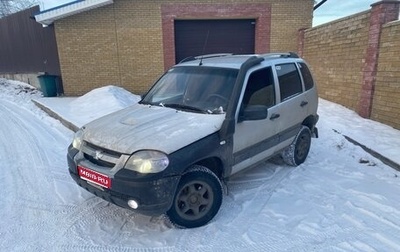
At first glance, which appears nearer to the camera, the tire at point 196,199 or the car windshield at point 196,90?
the tire at point 196,199

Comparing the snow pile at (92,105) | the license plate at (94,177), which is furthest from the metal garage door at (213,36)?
the license plate at (94,177)

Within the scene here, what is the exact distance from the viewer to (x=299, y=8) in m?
12.4

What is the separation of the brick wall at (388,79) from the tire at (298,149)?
283 centimetres

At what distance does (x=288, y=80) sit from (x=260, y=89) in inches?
31.9

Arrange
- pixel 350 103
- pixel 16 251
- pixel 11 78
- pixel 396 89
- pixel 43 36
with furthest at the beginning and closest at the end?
1. pixel 11 78
2. pixel 43 36
3. pixel 350 103
4. pixel 396 89
5. pixel 16 251

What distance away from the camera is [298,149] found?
486cm

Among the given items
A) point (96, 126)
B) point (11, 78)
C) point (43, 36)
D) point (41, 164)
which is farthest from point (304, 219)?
point (11, 78)

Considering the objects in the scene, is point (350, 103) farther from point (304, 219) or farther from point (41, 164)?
point (41, 164)

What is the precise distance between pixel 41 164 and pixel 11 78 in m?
15.5

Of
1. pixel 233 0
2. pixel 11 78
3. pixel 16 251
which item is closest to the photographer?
pixel 16 251

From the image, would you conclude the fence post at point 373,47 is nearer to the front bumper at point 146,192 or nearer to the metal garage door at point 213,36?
the metal garage door at point 213,36

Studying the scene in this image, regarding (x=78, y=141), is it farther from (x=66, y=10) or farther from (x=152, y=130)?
(x=66, y=10)

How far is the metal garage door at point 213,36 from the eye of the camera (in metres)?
12.6

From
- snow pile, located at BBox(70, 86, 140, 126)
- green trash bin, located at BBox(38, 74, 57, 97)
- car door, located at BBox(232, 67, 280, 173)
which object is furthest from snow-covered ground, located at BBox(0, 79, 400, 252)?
green trash bin, located at BBox(38, 74, 57, 97)
